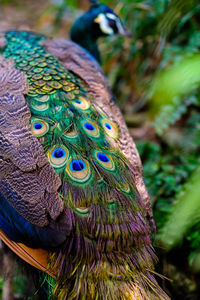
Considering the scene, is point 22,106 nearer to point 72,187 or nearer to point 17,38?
point 72,187

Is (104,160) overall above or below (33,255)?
above

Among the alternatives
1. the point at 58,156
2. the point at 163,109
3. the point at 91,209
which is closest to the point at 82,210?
the point at 91,209

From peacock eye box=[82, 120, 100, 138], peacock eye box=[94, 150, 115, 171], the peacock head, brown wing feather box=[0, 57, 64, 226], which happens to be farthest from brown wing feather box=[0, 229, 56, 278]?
the peacock head

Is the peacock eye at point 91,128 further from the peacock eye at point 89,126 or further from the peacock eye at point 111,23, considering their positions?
the peacock eye at point 111,23

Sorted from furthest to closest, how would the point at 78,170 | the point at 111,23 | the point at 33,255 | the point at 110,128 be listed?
the point at 111,23, the point at 110,128, the point at 78,170, the point at 33,255

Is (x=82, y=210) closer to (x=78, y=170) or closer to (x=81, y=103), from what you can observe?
(x=78, y=170)

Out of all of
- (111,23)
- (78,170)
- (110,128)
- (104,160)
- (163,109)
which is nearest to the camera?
(78,170)

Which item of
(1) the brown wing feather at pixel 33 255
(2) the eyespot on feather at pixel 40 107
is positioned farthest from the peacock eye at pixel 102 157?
(1) the brown wing feather at pixel 33 255
